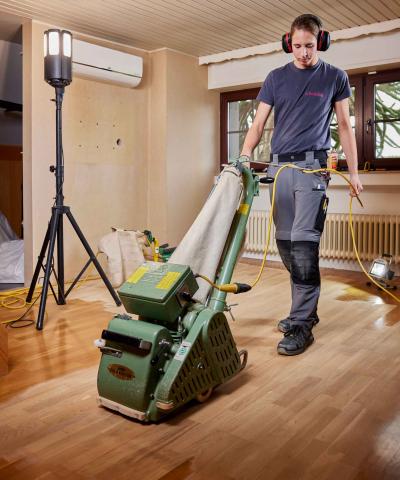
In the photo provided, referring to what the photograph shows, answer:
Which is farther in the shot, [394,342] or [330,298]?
[330,298]

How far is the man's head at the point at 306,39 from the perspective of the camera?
244 centimetres

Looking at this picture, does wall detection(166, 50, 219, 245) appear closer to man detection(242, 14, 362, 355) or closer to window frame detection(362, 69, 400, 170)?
window frame detection(362, 69, 400, 170)

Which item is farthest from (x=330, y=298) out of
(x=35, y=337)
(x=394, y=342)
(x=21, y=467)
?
(x=21, y=467)

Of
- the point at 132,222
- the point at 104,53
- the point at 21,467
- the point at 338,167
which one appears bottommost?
the point at 21,467

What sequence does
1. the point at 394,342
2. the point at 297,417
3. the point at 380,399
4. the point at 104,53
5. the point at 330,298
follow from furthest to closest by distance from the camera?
1. the point at 104,53
2. the point at 330,298
3. the point at 394,342
4. the point at 380,399
5. the point at 297,417

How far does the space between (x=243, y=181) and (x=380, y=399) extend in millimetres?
1000

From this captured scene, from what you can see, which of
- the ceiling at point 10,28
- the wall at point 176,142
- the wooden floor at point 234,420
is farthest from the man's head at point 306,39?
the wall at point 176,142

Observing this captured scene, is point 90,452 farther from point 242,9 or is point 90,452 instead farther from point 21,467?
point 242,9

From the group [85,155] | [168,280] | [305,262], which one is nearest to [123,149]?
[85,155]

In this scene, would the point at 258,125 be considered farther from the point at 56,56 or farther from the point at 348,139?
the point at 56,56

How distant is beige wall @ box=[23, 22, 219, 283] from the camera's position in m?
4.16

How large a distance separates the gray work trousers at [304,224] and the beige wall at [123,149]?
2.29m

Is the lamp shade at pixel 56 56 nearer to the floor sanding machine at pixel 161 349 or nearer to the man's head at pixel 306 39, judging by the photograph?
the man's head at pixel 306 39

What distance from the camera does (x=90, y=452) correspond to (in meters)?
1.57
